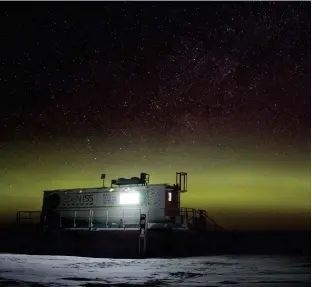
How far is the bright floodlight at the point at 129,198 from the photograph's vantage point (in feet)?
89.2

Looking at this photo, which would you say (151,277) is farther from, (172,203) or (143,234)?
(172,203)

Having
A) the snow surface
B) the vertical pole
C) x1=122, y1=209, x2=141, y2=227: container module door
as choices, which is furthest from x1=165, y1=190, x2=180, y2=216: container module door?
the snow surface

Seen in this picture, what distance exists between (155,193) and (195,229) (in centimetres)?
380

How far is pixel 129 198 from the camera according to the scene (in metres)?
27.4

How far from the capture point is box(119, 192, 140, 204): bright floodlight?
27198 mm

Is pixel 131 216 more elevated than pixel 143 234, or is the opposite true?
pixel 131 216

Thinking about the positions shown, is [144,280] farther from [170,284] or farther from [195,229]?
[195,229]

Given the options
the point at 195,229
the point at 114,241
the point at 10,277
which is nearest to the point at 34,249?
the point at 114,241

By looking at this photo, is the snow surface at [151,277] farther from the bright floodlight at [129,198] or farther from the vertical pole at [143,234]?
the bright floodlight at [129,198]

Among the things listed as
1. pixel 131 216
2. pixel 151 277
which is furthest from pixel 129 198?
pixel 151 277

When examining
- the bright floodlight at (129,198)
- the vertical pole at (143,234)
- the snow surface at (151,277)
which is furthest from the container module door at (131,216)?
the snow surface at (151,277)

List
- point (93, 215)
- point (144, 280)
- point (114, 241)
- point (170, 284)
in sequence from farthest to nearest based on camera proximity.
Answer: point (93, 215) → point (114, 241) → point (144, 280) → point (170, 284)

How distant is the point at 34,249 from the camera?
2869 centimetres

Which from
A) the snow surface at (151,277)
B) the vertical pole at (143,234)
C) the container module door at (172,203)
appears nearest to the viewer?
the snow surface at (151,277)
